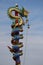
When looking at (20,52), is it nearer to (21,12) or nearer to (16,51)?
(16,51)

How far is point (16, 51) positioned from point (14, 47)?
0.61 metres

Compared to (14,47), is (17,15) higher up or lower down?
higher up

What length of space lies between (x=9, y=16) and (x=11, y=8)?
45.3 inches

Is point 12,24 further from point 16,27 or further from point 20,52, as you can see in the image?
point 20,52

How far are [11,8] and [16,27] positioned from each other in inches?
109

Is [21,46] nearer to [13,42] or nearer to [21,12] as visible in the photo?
[13,42]

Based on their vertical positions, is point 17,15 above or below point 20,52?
above

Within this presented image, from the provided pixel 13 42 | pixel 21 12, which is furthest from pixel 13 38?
pixel 21 12

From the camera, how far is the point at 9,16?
45.0m

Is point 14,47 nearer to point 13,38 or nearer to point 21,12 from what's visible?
point 13,38

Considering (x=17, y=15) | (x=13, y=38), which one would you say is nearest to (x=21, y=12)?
(x=17, y=15)

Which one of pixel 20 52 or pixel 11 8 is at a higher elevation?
pixel 11 8

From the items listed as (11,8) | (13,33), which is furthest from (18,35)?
(11,8)

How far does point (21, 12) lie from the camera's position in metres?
45.1
